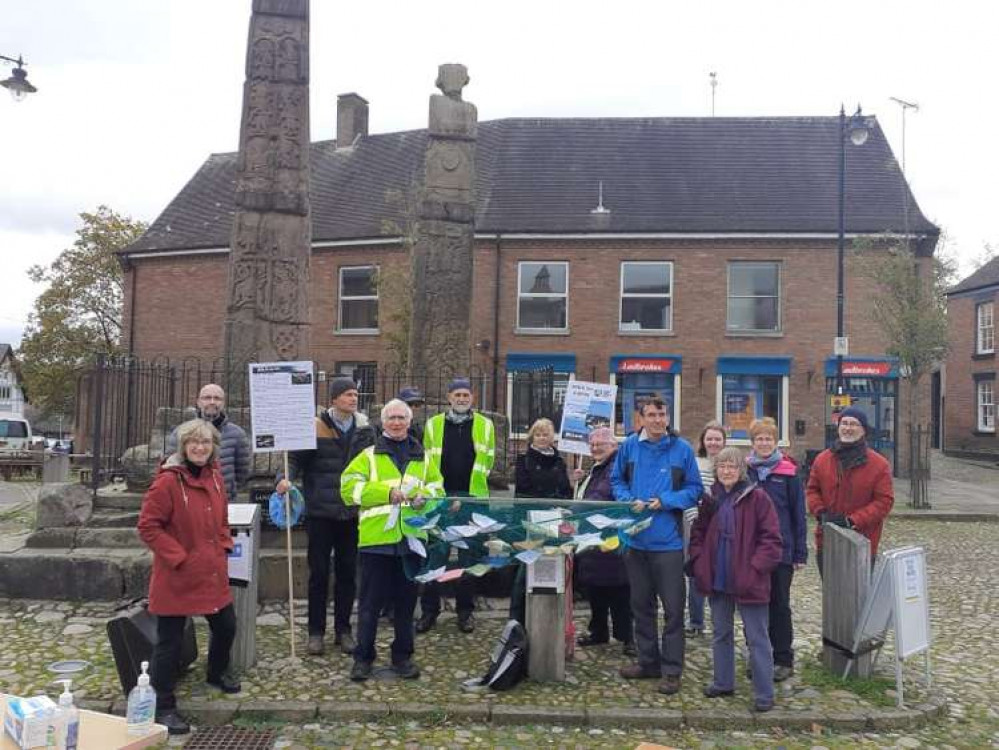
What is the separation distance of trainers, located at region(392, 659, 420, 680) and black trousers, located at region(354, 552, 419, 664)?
29mm

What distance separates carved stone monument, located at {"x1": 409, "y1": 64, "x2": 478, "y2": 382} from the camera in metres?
10.2

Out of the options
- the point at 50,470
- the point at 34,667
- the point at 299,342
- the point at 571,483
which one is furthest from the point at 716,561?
the point at 50,470

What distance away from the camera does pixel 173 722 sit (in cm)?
455

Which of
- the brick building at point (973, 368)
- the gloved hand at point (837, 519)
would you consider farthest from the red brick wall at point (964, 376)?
the gloved hand at point (837, 519)

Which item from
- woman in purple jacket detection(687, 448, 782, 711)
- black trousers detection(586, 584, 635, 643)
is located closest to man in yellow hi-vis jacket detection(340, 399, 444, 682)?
black trousers detection(586, 584, 635, 643)

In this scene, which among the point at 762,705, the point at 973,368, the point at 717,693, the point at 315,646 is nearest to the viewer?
the point at 762,705

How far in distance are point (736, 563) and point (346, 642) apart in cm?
291

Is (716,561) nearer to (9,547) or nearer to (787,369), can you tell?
(9,547)

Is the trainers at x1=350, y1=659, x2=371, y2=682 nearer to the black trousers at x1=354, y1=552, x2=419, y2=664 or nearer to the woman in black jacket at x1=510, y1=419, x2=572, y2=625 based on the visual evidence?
the black trousers at x1=354, y1=552, x2=419, y2=664

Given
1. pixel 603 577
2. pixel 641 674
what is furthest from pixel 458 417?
pixel 641 674

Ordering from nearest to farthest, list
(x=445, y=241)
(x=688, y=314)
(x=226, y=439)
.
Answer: (x=226, y=439), (x=445, y=241), (x=688, y=314)

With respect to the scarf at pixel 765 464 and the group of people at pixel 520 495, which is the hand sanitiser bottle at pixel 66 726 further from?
the scarf at pixel 765 464

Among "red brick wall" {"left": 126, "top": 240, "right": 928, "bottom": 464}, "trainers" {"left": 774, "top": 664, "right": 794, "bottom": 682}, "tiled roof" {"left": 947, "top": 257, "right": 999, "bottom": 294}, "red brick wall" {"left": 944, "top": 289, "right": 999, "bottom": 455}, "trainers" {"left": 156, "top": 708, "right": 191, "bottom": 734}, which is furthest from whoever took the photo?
"red brick wall" {"left": 944, "top": 289, "right": 999, "bottom": 455}

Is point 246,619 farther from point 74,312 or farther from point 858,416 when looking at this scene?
point 74,312
